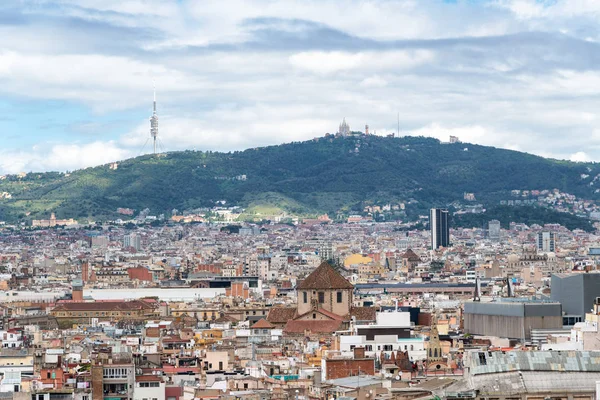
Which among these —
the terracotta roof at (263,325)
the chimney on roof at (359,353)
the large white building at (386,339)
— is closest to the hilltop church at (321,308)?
the terracotta roof at (263,325)

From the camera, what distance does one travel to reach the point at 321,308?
321 feet

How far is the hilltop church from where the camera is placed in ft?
310

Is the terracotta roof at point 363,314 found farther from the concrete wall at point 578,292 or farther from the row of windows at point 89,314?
the row of windows at point 89,314

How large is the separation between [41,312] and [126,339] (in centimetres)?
4677

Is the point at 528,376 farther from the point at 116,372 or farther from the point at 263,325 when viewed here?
the point at 263,325

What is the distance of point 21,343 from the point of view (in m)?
81.2


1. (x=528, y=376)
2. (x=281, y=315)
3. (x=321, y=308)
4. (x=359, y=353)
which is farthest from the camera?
(x=281, y=315)

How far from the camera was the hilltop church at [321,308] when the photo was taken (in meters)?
94.4

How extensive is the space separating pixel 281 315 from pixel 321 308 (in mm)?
3006

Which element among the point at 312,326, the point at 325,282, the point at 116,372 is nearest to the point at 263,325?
the point at 312,326

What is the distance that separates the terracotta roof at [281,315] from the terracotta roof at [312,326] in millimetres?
3238

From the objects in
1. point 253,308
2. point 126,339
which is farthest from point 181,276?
point 126,339

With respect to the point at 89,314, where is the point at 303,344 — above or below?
below

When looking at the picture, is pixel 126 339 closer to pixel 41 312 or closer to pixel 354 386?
pixel 354 386
